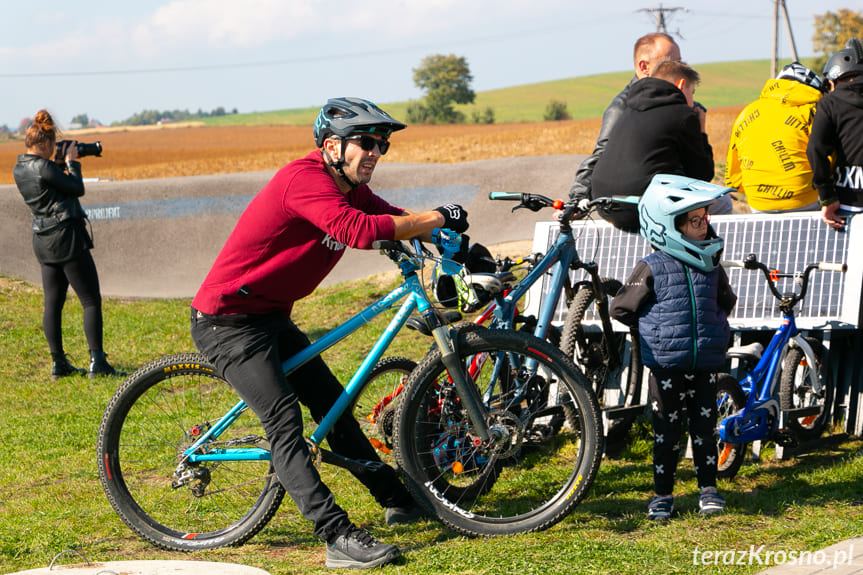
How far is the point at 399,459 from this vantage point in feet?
12.4

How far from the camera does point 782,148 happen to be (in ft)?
19.0

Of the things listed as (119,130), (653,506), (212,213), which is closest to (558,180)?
(212,213)

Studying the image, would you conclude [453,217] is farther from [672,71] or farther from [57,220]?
[57,220]

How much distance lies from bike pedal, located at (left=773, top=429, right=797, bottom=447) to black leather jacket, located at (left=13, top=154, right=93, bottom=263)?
5851 millimetres

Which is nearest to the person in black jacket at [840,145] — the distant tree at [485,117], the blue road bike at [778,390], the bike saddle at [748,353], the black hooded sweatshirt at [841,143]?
the black hooded sweatshirt at [841,143]

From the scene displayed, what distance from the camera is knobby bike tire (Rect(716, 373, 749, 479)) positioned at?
4676 millimetres

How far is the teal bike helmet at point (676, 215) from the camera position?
4.09 meters

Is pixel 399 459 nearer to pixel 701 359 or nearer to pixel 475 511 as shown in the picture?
pixel 475 511

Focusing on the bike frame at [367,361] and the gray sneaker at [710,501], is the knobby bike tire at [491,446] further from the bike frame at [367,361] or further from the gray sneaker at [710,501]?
the gray sneaker at [710,501]

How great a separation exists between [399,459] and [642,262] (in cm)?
145

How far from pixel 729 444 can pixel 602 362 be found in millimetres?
818

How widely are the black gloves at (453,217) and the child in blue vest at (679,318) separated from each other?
931 millimetres

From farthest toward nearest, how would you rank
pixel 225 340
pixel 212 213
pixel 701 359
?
pixel 212 213
pixel 701 359
pixel 225 340

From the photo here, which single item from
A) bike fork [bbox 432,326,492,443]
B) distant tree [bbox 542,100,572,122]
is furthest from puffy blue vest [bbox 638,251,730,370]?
distant tree [bbox 542,100,572,122]
